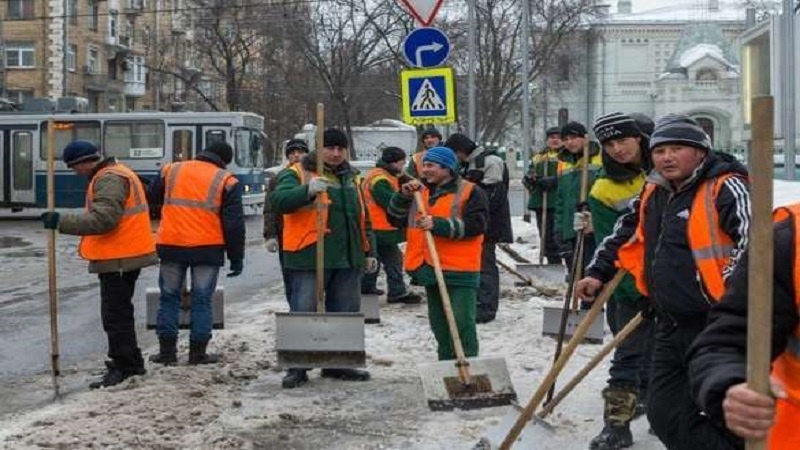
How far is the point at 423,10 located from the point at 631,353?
214 inches

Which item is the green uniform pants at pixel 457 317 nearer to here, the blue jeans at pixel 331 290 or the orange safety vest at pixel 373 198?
the blue jeans at pixel 331 290

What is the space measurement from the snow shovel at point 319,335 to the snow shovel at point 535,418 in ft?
5.99

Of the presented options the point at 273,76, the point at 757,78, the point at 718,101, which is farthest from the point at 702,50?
the point at 757,78

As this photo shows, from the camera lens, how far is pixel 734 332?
263 cm

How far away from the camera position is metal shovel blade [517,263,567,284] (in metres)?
12.0

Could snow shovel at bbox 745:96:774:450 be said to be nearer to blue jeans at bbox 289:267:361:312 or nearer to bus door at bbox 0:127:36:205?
blue jeans at bbox 289:267:361:312

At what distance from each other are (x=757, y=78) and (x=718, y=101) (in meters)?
73.2

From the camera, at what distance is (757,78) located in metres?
7.49

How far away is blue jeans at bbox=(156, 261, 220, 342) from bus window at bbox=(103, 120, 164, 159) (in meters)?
20.9

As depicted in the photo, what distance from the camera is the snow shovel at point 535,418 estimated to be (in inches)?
185

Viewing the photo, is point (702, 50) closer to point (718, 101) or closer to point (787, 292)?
point (718, 101)

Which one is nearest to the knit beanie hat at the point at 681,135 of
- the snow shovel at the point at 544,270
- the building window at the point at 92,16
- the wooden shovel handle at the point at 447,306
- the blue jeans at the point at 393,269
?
the wooden shovel handle at the point at 447,306

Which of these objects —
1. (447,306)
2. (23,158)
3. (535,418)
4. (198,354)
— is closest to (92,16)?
(23,158)

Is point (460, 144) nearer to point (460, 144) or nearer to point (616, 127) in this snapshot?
point (460, 144)
